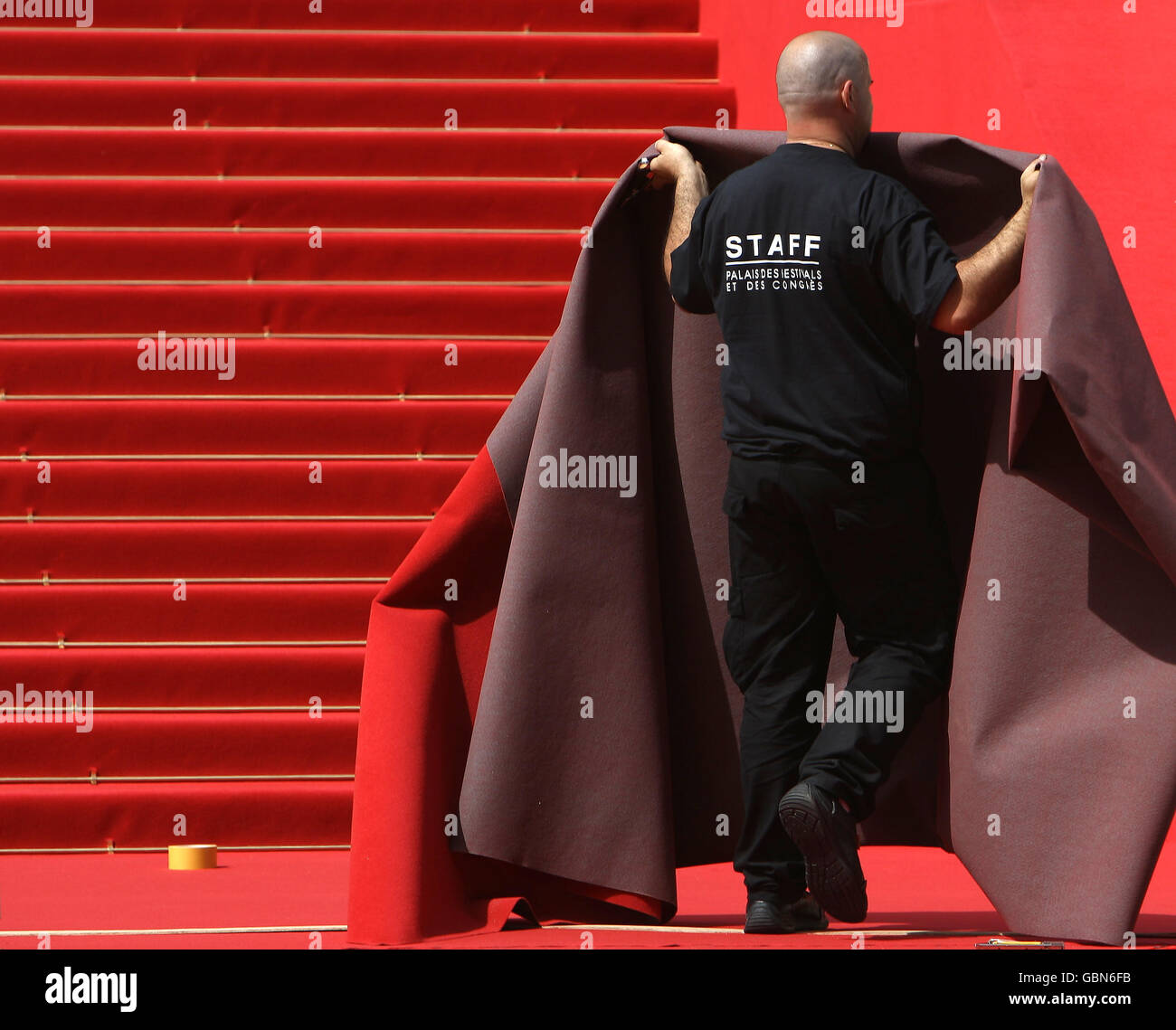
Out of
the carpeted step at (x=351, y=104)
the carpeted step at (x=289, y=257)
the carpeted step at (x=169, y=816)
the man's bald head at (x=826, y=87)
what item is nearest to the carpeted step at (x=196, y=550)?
the carpeted step at (x=169, y=816)

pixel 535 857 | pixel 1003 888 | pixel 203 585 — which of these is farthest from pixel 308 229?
pixel 1003 888

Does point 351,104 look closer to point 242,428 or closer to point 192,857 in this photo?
point 242,428

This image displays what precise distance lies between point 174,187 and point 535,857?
3676mm

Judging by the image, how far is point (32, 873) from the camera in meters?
4.11

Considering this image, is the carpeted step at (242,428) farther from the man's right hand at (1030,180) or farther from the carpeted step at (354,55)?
the man's right hand at (1030,180)

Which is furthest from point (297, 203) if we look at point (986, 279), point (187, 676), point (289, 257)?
point (986, 279)

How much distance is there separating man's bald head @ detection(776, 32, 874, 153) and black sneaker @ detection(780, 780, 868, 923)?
42.5 inches

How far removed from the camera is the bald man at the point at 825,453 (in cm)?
291

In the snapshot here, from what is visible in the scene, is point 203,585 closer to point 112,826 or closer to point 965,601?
point 112,826

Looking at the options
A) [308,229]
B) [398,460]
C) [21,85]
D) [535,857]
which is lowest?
[535,857]

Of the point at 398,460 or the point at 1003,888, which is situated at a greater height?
the point at 398,460

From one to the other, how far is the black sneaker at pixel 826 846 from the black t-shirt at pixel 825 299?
55cm

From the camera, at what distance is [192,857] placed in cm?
418

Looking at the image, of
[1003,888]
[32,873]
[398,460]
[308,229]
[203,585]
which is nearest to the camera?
[1003,888]
